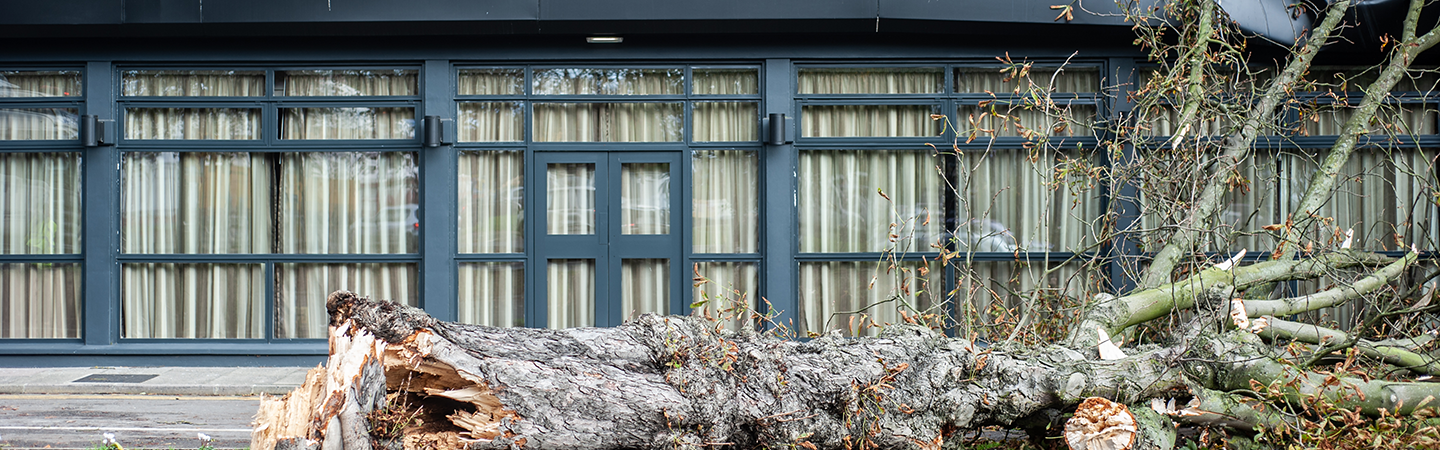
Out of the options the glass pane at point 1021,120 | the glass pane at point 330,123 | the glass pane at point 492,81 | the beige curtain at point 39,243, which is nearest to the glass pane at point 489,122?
the glass pane at point 492,81

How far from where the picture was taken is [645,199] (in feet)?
24.7

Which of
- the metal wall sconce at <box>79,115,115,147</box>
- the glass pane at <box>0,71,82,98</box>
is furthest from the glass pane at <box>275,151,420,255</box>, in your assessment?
the glass pane at <box>0,71,82,98</box>

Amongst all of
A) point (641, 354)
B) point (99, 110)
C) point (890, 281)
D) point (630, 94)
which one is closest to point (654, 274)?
point (630, 94)

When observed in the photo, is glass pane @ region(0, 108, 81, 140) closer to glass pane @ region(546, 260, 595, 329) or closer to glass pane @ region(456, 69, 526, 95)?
glass pane @ region(456, 69, 526, 95)

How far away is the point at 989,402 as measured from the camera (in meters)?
3.65

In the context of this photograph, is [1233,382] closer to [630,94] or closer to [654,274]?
[654,274]

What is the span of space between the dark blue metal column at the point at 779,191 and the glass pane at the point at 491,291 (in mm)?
2413

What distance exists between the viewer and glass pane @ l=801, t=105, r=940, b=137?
7.54m

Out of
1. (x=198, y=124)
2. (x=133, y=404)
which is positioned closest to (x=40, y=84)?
(x=198, y=124)

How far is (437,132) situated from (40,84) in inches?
156

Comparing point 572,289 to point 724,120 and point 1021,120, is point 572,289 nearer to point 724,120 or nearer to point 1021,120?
point 724,120

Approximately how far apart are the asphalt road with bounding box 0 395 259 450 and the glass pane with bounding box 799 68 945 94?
5424 millimetres

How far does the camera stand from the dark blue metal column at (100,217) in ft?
24.3

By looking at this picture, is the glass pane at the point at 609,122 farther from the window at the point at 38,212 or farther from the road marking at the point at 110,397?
the window at the point at 38,212
